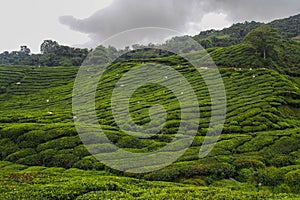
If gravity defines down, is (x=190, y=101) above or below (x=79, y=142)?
above

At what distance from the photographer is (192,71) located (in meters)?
70.7

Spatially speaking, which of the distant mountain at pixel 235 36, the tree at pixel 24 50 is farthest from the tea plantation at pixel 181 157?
the tree at pixel 24 50

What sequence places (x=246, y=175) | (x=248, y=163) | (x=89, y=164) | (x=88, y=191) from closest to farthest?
(x=88, y=191), (x=246, y=175), (x=248, y=163), (x=89, y=164)

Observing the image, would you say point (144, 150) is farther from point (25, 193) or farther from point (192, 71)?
point (192, 71)

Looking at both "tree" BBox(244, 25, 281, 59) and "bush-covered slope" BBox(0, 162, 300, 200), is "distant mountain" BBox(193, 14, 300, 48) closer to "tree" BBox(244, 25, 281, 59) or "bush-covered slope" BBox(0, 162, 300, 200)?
"tree" BBox(244, 25, 281, 59)

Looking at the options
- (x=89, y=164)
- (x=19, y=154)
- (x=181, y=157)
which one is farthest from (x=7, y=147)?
(x=181, y=157)

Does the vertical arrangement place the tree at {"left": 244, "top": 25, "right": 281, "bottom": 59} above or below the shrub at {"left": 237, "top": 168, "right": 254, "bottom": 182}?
above

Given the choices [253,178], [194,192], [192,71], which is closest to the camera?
[194,192]

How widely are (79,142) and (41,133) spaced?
4.56 meters

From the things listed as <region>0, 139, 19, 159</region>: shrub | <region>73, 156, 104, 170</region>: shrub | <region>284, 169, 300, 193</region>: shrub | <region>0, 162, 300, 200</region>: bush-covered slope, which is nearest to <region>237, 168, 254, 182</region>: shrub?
<region>284, 169, 300, 193</region>: shrub

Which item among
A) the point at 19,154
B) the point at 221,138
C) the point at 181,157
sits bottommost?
the point at 181,157

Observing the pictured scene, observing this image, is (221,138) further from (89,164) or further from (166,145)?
(89,164)

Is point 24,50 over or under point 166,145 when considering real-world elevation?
over

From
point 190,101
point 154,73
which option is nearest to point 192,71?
point 154,73
